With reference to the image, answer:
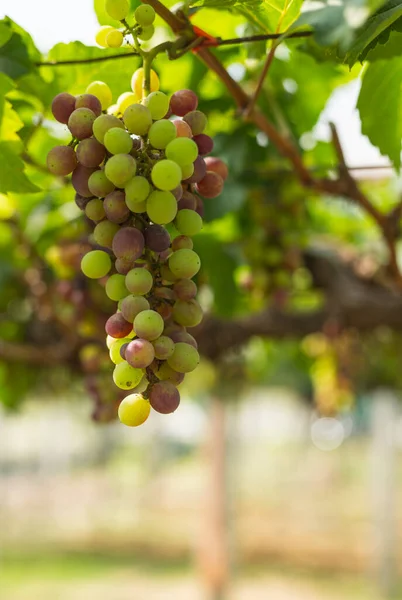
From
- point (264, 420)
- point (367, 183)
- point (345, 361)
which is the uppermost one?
point (264, 420)

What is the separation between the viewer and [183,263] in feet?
1.67

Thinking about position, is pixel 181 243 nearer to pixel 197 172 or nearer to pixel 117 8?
pixel 197 172

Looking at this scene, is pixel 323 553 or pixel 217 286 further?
pixel 323 553

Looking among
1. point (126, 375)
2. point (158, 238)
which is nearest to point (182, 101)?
point (158, 238)

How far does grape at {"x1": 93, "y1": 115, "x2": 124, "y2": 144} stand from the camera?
0.50 metres

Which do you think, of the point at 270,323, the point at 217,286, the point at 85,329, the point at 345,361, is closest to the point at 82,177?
the point at 217,286

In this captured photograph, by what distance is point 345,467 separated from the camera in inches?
429

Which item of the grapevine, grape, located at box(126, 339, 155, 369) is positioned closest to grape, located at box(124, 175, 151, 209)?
the grapevine

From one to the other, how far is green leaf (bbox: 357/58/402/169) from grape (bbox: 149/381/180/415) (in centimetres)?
36

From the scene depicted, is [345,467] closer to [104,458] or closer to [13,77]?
[104,458]

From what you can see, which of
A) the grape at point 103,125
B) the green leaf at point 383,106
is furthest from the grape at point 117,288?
the green leaf at point 383,106

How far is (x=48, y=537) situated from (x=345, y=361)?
28.0 feet

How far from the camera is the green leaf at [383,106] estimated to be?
0.64 m

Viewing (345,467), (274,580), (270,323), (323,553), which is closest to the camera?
(270,323)
